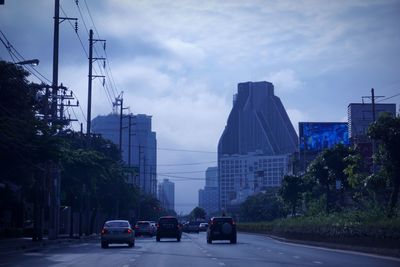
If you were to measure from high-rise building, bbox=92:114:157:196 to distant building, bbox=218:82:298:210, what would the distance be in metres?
34.1

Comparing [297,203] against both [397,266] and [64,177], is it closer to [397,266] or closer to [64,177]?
[64,177]

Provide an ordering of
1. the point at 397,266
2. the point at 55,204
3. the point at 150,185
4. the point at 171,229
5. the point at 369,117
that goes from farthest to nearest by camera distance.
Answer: the point at 150,185, the point at 369,117, the point at 171,229, the point at 55,204, the point at 397,266

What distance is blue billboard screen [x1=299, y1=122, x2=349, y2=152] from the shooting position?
96688 millimetres

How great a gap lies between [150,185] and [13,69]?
121592 mm

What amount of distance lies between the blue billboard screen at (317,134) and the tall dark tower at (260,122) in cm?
8751

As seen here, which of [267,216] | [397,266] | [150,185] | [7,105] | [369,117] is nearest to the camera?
[397,266]

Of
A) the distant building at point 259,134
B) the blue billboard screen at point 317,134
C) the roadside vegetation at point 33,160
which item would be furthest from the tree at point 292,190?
the distant building at point 259,134

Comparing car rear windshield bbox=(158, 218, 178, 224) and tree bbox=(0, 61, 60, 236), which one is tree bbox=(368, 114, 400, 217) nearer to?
tree bbox=(0, 61, 60, 236)

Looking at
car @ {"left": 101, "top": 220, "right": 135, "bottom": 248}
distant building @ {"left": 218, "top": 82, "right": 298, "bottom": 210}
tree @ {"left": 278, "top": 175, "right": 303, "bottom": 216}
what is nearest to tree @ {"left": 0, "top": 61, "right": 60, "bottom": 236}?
car @ {"left": 101, "top": 220, "right": 135, "bottom": 248}

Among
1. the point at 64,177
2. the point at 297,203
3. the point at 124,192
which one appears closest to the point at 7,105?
the point at 64,177

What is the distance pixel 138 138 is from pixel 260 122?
5780 centimetres

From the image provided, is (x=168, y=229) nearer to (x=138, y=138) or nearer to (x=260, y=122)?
(x=138, y=138)

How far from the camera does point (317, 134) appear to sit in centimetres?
9800

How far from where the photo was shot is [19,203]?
60281 millimetres
